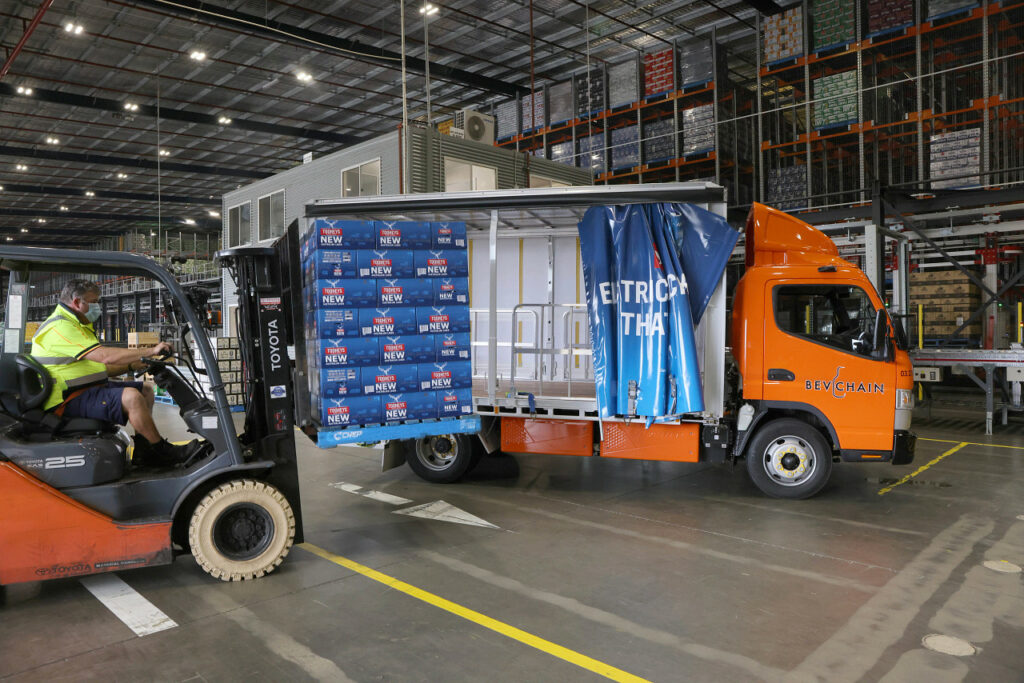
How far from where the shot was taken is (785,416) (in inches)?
281

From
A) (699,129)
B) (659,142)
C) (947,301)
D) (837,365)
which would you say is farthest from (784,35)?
(837,365)

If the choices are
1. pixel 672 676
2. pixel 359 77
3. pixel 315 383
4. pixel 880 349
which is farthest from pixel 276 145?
pixel 672 676

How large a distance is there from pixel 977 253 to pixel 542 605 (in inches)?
591

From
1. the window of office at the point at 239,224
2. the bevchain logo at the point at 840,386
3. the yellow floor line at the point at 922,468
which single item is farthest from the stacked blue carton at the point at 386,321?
the window of office at the point at 239,224

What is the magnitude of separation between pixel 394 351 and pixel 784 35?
13746mm

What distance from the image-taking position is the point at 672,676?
11.9 ft

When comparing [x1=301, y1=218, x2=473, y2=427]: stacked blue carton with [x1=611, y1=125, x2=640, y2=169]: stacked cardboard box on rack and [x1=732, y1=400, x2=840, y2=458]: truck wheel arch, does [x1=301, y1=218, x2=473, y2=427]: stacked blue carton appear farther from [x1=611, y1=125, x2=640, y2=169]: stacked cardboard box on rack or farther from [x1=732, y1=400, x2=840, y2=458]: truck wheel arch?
[x1=611, y1=125, x2=640, y2=169]: stacked cardboard box on rack

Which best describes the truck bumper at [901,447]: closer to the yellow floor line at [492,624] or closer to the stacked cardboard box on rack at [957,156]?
the yellow floor line at [492,624]

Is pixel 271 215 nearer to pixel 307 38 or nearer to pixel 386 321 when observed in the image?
pixel 307 38

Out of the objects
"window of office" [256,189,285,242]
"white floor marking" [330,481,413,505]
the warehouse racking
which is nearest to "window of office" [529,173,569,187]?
the warehouse racking

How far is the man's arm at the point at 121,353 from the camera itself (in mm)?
4719

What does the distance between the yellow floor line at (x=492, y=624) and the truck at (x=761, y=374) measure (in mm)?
2336

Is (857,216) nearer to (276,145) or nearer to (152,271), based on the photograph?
(152,271)

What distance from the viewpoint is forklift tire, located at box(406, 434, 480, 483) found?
787 cm
